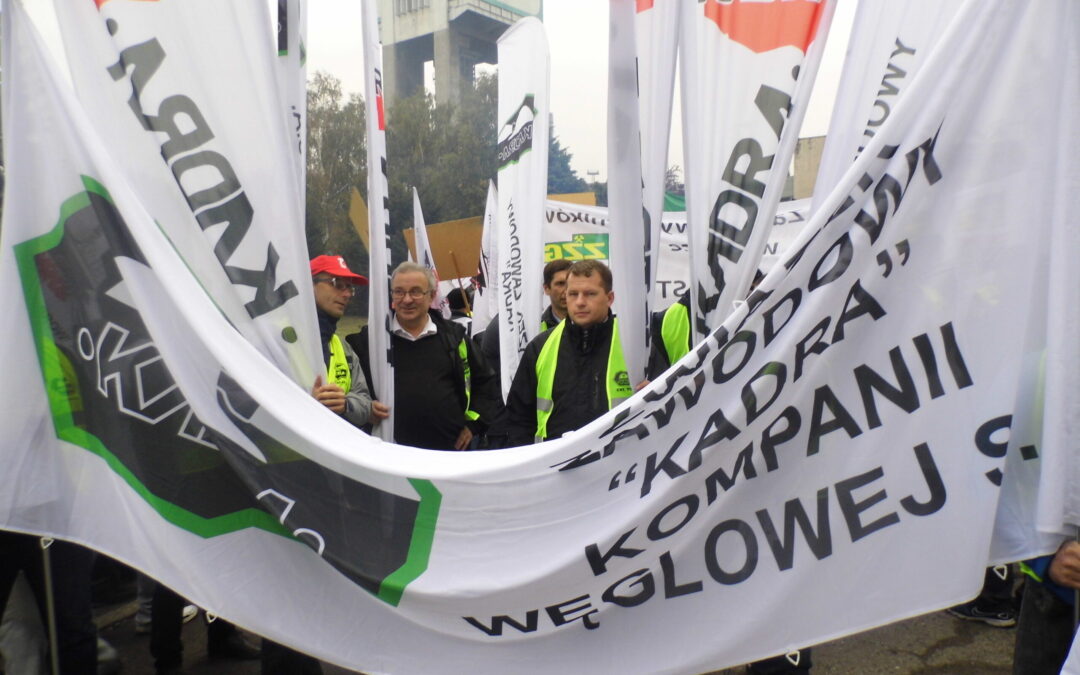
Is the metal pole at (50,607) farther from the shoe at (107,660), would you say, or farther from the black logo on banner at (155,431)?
the shoe at (107,660)

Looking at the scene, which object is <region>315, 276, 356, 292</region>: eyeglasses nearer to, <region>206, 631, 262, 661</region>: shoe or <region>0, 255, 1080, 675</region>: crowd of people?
<region>0, 255, 1080, 675</region>: crowd of people

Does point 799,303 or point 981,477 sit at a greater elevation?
point 799,303

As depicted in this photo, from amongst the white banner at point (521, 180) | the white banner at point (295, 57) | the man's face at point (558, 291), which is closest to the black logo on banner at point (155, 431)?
the white banner at point (295, 57)

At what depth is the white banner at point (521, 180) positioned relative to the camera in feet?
16.9

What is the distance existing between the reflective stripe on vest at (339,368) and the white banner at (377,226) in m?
0.40

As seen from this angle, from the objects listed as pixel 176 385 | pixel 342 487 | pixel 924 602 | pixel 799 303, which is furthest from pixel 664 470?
pixel 176 385

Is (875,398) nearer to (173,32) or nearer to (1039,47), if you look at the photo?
(1039,47)

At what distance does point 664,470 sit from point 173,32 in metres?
1.98

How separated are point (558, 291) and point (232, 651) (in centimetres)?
279


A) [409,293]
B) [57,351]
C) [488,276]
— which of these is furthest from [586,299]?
[488,276]

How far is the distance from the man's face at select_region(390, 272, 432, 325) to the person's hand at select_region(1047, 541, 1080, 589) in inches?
105

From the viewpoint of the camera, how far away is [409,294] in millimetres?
3744

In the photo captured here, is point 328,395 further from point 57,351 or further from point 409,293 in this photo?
point 409,293

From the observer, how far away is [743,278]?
2.48 meters
